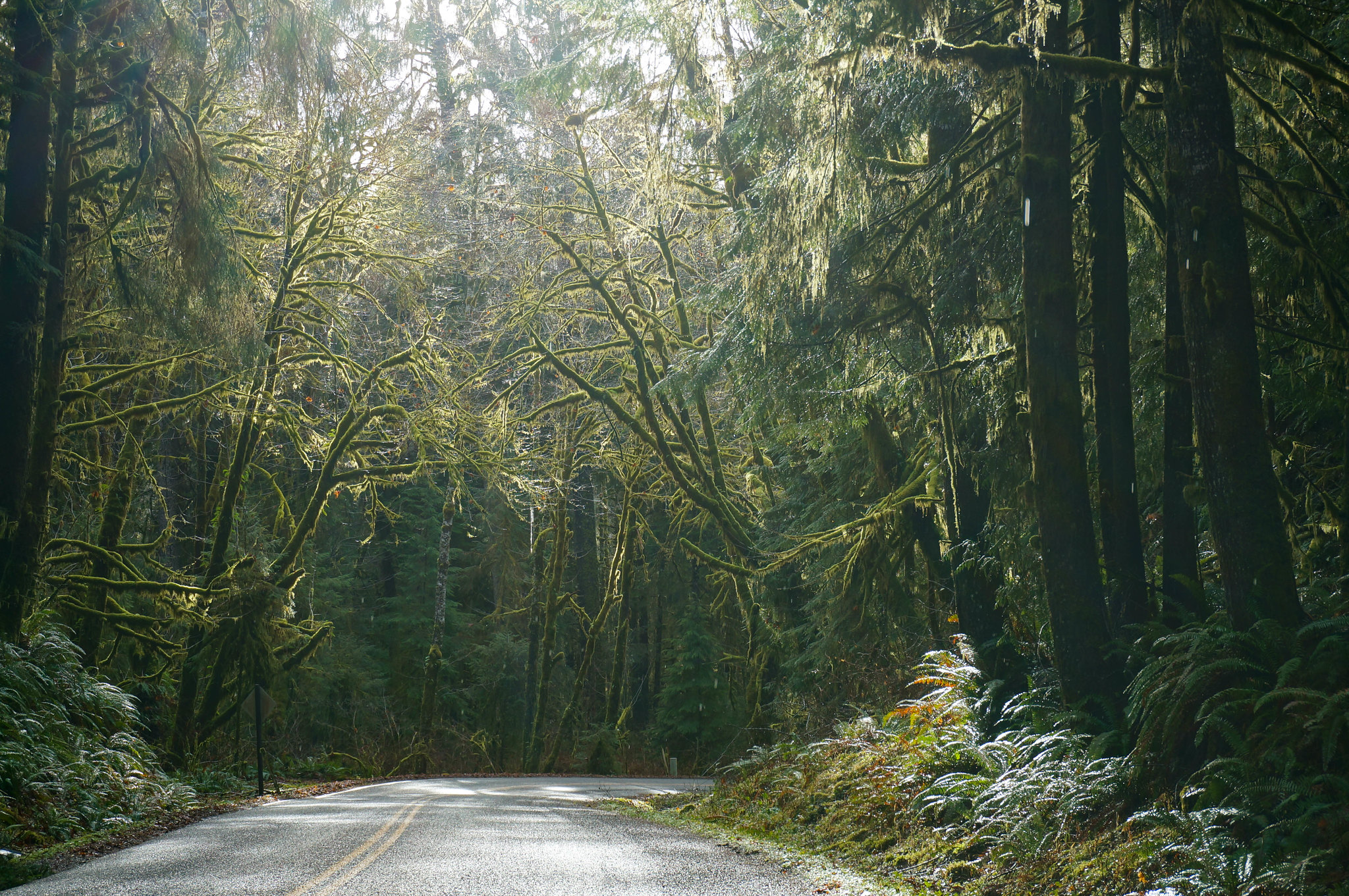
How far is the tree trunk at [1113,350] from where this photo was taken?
28.0ft

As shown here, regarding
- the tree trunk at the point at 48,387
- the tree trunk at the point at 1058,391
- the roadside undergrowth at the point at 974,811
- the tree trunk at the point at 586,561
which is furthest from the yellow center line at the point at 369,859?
the tree trunk at the point at 586,561

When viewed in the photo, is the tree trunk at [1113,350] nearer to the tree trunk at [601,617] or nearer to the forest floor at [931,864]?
the forest floor at [931,864]

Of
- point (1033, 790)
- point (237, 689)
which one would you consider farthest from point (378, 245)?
point (1033, 790)

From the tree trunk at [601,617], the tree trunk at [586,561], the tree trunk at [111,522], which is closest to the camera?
the tree trunk at [111,522]

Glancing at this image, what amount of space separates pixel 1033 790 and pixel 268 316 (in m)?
16.1

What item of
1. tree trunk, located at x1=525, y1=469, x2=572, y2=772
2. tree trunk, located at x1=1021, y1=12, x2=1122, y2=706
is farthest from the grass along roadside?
tree trunk, located at x1=525, y1=469, x2=572, y2=772

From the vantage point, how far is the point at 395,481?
893 inches

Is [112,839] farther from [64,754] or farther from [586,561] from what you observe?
[586,561]

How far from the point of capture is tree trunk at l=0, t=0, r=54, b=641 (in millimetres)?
11445

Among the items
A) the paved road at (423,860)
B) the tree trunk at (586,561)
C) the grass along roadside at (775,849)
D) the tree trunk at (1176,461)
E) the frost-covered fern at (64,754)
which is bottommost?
the grass along roadside at (775,849)

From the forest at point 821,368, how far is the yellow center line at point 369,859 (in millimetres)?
3089

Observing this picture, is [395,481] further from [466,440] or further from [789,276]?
[789,276]

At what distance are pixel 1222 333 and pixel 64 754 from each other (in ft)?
39.3

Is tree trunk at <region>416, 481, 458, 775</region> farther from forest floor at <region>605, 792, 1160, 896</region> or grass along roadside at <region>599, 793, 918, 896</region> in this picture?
forest floor at <region>605, 792, 1160, 896</region>
